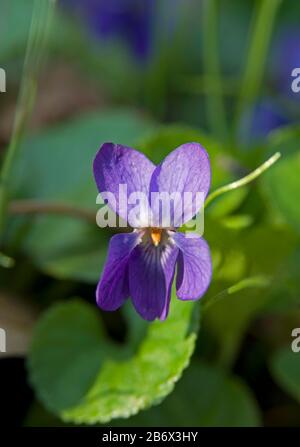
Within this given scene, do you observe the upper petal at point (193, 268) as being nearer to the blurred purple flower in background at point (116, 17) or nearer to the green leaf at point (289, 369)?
the green leaf at point (289, 369)

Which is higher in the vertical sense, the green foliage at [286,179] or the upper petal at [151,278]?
the green foliage at [286,179]

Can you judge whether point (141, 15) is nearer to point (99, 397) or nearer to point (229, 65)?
point (229, 65)

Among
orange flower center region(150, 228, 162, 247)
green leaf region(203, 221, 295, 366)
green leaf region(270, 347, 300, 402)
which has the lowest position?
green leaf region(270, 347, 300, 402)

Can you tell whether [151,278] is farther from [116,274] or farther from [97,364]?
[97,364]

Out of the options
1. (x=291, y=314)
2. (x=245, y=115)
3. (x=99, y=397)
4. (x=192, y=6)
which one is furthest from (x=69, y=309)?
(x=192, y=6)

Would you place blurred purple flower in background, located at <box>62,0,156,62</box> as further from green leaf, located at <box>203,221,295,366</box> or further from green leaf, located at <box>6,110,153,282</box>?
green leaf, located at <box>203,221,295,366</box>

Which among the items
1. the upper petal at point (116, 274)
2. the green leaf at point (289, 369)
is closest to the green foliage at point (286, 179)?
the green leaf at point (289, 369)

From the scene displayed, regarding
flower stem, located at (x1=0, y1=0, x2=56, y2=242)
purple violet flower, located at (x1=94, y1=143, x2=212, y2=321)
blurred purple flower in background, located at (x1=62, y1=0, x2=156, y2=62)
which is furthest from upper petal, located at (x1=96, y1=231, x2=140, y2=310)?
blurred purple flower in background, located at (x1=62, y1=0, x2=156, y2=62)
